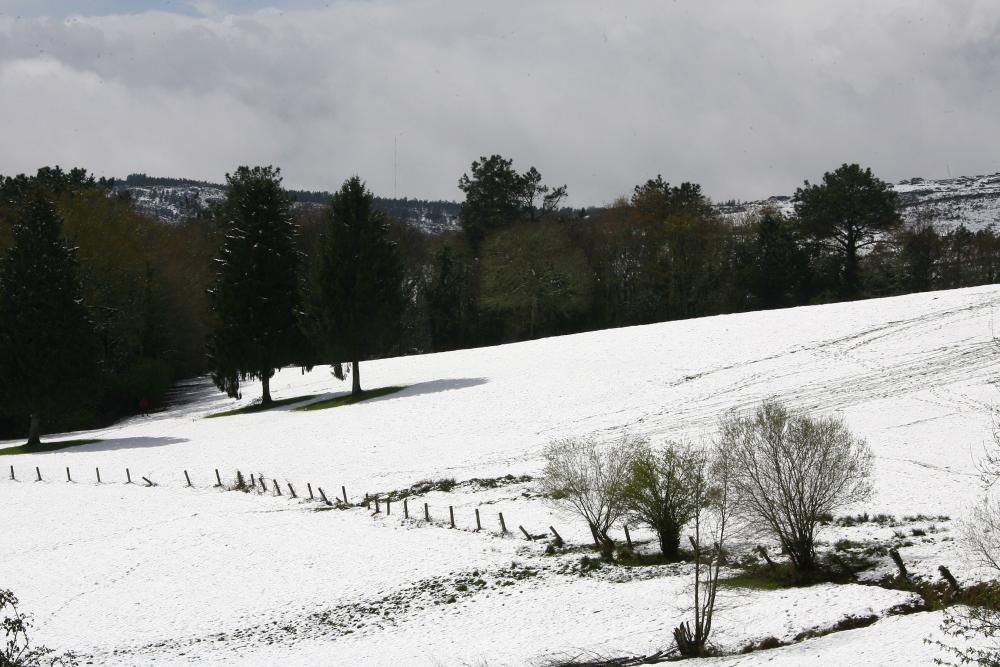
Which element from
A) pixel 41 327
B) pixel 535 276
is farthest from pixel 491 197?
pixel 41 327

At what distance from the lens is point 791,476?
21.3 metres

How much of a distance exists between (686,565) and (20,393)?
→ 124 ft

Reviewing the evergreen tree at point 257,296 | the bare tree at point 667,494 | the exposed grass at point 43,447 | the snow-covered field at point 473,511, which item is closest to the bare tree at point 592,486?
the bare tree at point 667,494

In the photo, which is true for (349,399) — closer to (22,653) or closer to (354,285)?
(354,285)

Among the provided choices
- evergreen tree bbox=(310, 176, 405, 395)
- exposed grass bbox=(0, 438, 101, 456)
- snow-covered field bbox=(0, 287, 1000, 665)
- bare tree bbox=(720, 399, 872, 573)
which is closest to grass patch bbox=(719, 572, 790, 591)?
snow-covered field bbox=(0, 287, 1000, 665)

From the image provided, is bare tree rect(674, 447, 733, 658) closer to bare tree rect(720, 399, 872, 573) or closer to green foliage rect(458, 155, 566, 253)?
bare tree rect(720, 399, 872, 573)

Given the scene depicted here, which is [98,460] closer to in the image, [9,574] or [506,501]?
[9,574]

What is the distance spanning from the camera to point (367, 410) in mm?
46219

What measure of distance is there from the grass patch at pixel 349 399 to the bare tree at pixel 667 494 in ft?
92.0

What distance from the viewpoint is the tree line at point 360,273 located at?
159 feet

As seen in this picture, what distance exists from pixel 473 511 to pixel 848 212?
50318 mm

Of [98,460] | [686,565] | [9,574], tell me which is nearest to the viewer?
[686,565]

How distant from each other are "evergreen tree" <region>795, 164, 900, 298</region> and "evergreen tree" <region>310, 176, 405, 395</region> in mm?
35233

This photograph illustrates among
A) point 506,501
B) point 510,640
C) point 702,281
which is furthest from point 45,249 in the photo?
point 702,281
